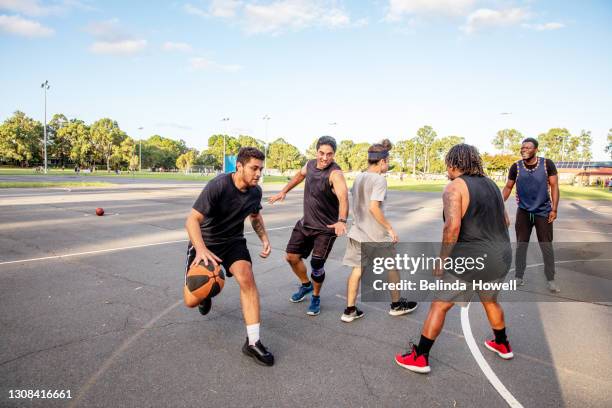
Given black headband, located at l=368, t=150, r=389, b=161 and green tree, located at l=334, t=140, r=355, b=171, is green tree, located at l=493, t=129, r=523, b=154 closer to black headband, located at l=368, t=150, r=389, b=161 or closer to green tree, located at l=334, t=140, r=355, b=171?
green tree, located at l=334, t=140, r=355, b=171

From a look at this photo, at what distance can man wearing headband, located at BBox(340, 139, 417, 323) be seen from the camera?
407 centimetres

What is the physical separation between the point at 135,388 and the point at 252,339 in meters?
1.00

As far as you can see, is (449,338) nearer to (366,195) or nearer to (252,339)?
(366,195)

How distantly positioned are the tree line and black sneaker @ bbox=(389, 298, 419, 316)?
77.9 meters

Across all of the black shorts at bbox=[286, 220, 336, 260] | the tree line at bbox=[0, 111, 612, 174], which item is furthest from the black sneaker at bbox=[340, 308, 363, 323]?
the tree line at bbox=[0, 111, 612, 174]

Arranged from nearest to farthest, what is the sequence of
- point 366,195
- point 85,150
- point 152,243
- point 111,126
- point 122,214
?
point 366,195 → point 152,243 → point 122,214 → point 85,150 → point 111,126

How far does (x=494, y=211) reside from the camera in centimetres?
310

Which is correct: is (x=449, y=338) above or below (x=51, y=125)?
below

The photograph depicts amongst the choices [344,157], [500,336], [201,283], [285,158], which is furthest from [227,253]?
[344,157]

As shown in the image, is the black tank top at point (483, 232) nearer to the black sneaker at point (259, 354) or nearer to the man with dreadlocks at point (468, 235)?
the man with dreadlocks at point (468, 235)

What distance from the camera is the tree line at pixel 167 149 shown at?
3017 inches

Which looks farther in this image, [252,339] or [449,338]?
[449,338]

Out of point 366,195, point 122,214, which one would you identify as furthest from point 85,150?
point 366,195

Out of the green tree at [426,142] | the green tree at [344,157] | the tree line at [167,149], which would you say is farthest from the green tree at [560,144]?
the green tree at [344,157]
